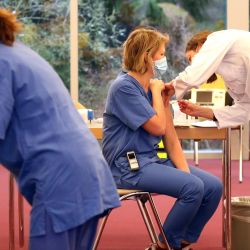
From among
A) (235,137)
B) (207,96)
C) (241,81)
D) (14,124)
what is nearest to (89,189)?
(14,124)

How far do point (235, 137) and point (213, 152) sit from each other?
50 centimetres

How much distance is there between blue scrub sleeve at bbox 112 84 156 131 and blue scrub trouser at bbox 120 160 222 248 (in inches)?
9.5

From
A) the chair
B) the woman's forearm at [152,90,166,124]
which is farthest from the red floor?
the woman's forearm at [152,90,166,124]

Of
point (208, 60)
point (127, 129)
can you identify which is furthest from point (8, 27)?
point (127, 129)

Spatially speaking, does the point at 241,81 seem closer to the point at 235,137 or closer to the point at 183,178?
the point at 183,178

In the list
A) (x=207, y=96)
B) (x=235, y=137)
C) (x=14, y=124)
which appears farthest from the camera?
(x=235, y=137)

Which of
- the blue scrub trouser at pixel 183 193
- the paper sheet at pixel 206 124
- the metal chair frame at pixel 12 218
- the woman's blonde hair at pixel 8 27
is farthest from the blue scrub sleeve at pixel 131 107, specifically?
the woman's blonde hair at pixel 8 27

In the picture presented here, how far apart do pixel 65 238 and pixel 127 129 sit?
1.47 m

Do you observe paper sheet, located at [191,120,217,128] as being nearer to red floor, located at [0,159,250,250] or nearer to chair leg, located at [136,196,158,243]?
chair leg, located at [136,196,158,243]

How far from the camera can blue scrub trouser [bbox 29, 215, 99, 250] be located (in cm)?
187

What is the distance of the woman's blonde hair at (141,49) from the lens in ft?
11.1

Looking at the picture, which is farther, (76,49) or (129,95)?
(76,49)

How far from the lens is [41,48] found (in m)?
8.11

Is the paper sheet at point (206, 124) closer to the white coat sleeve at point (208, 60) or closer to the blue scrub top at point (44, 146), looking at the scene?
the white coat sleeve at point (208, 60)
